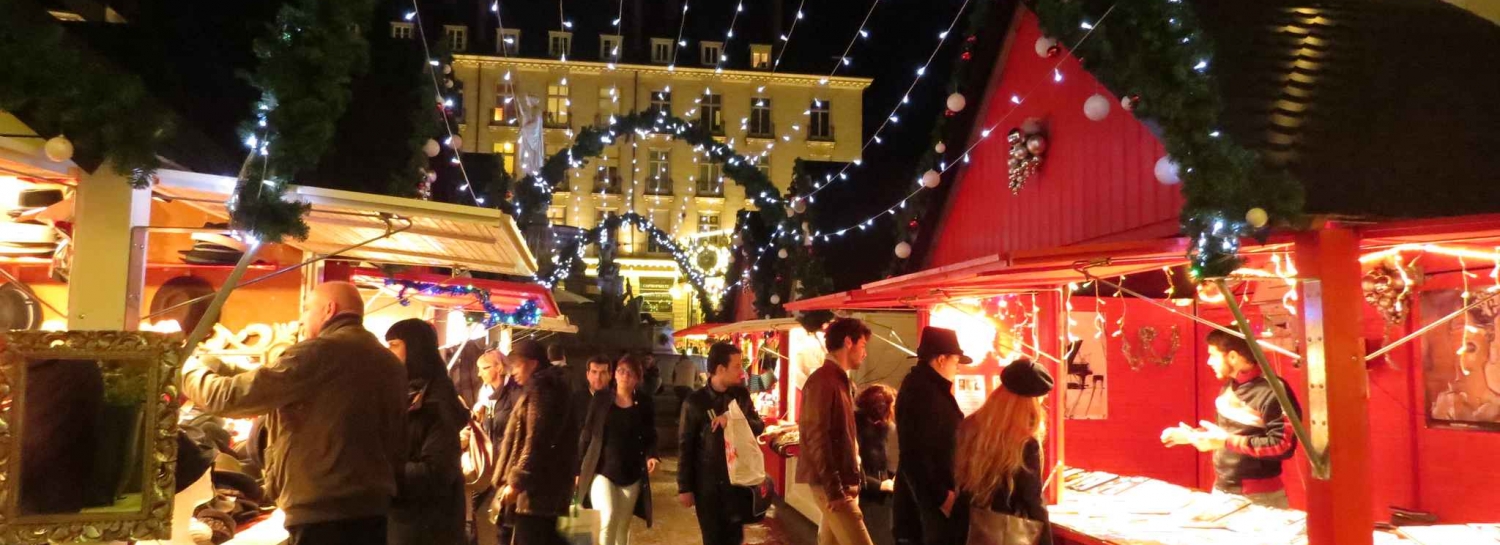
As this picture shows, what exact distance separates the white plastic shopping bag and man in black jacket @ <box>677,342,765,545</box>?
2.4 inches

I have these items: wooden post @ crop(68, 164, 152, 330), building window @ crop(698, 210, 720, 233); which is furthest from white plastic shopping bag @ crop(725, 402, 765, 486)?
building window @ crop(698, 210, 720, 233)

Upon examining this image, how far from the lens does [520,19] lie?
1911 inches

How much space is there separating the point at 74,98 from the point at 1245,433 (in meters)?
6.22

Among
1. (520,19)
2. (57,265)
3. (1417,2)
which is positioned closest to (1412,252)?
(1417,2)

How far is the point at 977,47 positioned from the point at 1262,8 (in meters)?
3.26

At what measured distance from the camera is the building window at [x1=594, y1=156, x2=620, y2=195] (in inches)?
1890

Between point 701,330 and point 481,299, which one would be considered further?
point 701,330

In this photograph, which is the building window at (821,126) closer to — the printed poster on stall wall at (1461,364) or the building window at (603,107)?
the building window at (603,107)

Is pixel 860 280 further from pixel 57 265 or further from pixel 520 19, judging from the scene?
pixel 520 19

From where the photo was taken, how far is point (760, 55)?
49.1 meters

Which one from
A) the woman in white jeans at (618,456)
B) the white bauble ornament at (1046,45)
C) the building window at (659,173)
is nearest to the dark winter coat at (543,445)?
the woman in white jeans at (618,456)

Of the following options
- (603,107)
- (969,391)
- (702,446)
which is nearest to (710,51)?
(603,107)

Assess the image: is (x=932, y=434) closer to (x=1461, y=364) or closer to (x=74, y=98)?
(x=1461, y=364)

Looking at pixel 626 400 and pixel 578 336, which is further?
pixel 578 336
